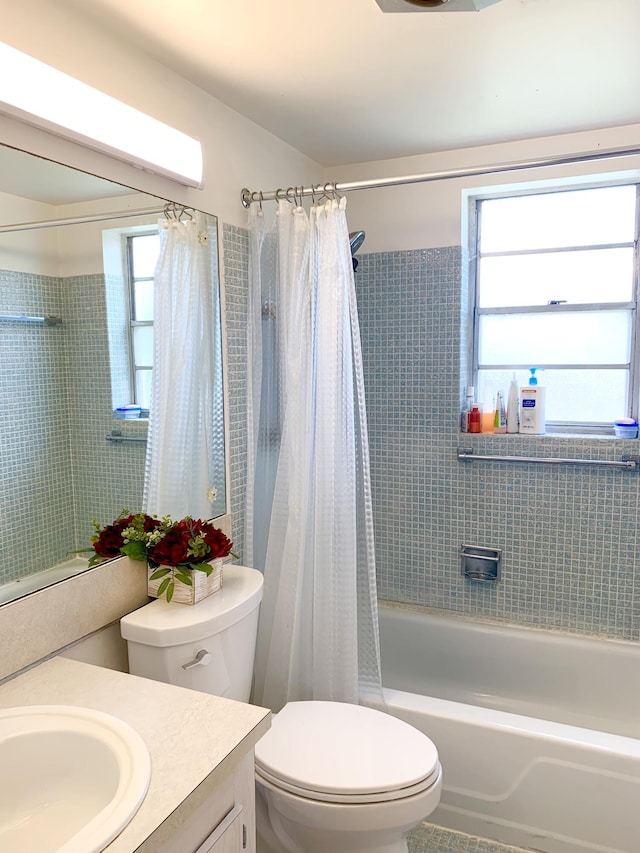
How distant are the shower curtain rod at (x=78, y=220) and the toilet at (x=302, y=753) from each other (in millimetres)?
964

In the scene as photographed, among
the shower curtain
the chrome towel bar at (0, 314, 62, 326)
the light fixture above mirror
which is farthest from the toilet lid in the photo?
the light fixture above mirror

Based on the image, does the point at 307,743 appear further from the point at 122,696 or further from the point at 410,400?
the point at 410,400

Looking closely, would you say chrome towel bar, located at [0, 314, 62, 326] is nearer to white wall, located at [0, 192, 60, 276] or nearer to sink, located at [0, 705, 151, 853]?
white wall, located at [0, 192, 60, 276]

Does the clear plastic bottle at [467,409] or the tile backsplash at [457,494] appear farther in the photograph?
the clear plastic bottle at [467,409]

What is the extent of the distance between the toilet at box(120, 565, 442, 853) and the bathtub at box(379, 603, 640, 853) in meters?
0.38

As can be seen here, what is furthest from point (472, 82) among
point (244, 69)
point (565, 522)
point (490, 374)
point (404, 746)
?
point (404, 746)

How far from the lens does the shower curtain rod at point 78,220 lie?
1.34m

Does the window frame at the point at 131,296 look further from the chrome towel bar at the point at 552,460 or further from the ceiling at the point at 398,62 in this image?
the chrome towel bar at the point at 552,460

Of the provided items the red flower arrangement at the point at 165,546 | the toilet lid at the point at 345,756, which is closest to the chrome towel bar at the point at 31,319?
the red flower arrangement at the point at 165,546

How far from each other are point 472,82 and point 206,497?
157 centimetres

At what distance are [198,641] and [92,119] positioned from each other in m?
1.29

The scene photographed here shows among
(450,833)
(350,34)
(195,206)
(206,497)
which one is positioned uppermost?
(350,34)

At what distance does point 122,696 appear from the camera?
1.23 m

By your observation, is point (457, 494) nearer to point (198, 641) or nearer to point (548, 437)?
point (548, 437)
